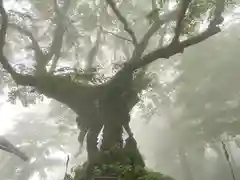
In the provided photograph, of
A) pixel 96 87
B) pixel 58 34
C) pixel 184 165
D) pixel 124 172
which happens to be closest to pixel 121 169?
pixel 124 172

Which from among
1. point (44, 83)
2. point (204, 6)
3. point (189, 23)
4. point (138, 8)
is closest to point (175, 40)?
point (189, 23)

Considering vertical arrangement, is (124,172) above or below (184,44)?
below

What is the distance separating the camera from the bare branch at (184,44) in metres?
8.35

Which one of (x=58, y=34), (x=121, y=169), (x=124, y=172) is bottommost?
(x=124, y=172)

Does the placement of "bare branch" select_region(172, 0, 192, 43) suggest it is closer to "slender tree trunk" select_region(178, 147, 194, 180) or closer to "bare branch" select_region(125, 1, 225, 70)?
"bare branch" select_region(125, 1, 225, 70)

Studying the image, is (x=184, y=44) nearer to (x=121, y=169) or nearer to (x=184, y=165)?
(x=121, y=169)

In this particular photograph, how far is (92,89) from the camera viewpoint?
32.9 ft

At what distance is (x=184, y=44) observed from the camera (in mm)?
9023

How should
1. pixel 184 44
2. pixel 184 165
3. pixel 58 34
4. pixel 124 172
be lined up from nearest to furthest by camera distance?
pixel 124 172 → pixel 184 44 → pixel 58 34 → pixel 184 165

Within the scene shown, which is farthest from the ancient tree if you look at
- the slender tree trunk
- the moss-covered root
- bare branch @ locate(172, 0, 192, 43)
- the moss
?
the slender tree trunk

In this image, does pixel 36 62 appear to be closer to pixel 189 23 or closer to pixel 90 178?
pixel 90 178

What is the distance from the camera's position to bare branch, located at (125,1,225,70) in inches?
329

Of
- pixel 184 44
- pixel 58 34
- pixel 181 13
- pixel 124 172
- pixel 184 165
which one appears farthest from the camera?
pixel 184 165

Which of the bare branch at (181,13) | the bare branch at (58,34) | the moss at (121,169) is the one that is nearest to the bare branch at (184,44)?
the bare branch at (181,13)
